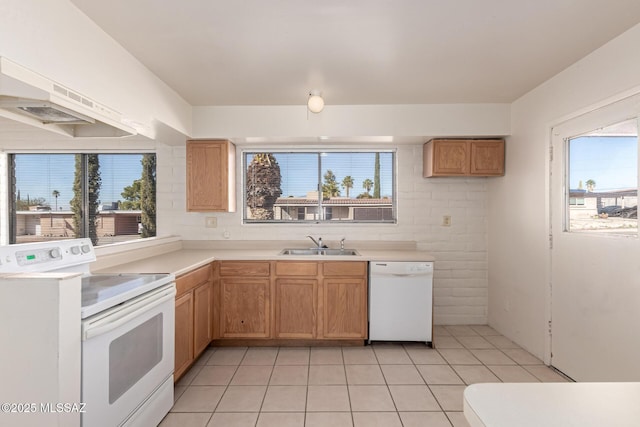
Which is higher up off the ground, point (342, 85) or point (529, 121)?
point (342, 85)

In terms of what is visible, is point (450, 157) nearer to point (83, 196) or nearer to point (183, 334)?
point (183, 334)

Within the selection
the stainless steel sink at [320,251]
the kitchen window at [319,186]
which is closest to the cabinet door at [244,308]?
the stainless steel sink at [320,251]

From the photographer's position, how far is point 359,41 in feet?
7.06

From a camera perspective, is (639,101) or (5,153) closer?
(639,101)

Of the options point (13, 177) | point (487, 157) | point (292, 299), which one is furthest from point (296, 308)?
point (13, 177)

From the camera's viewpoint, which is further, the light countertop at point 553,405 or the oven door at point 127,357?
the oven door at point 127,357

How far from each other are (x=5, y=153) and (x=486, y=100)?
5282 millimetres

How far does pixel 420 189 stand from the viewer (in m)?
3.82

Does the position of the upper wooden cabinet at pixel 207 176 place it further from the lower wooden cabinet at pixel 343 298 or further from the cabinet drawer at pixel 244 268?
the lower wooden cabinet at pixel 343 298

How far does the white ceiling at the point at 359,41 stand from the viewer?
1.81 m

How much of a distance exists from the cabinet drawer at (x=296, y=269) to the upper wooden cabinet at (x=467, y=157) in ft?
5.17

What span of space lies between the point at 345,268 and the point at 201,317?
4.38 ft

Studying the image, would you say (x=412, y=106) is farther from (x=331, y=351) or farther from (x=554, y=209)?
(x=331, y=351)

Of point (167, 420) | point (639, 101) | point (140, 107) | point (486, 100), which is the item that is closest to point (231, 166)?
point (140, 107)
